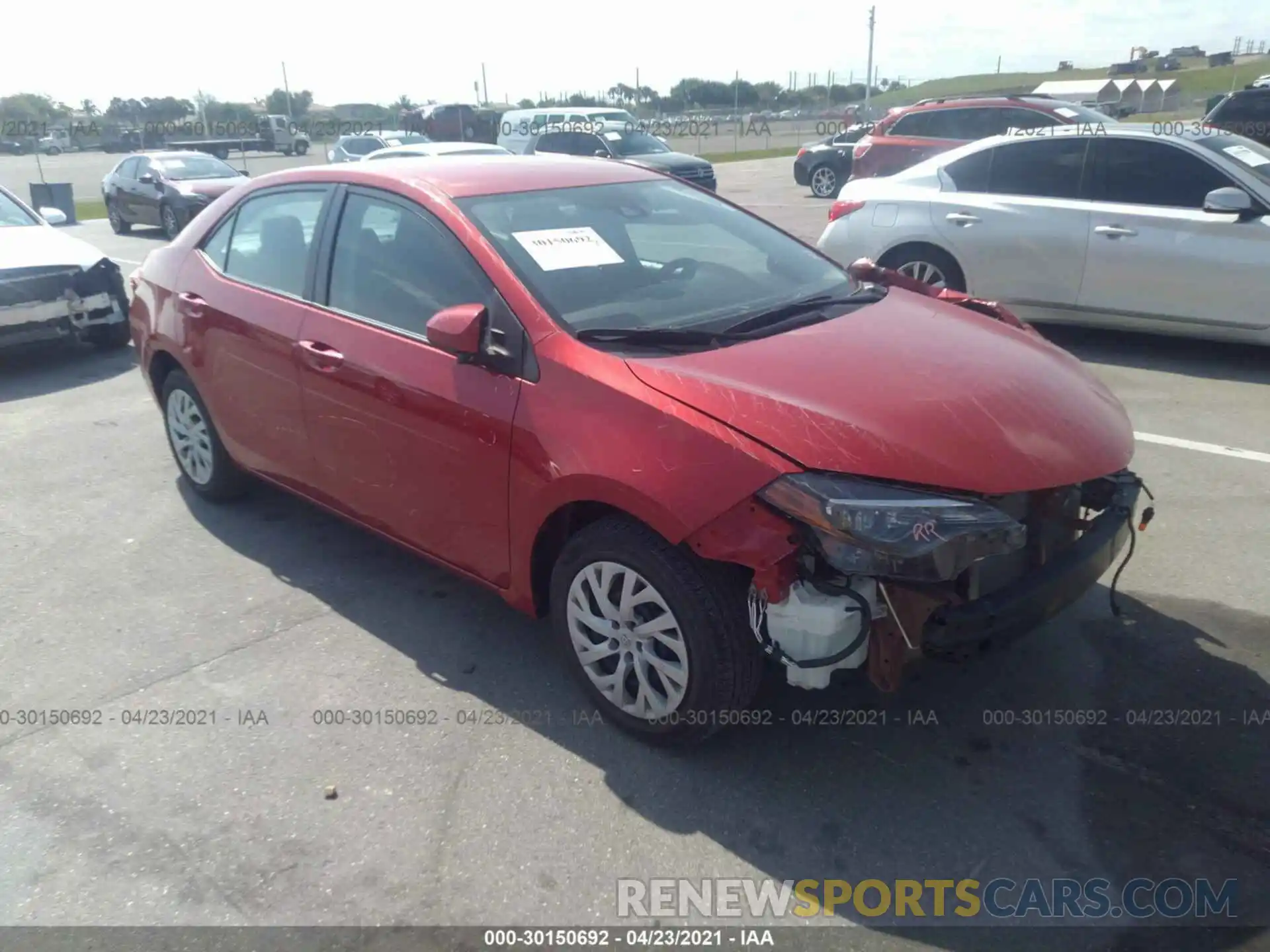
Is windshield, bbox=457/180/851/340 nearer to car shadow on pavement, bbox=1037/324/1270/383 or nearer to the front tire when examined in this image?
car shadow on pavement, bbox=1037/324/1270/383

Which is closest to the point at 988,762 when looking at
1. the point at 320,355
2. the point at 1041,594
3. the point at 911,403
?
the point at 1041,594

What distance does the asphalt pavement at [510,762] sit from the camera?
8.87 ft

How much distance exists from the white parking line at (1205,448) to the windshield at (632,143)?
50.4 ft

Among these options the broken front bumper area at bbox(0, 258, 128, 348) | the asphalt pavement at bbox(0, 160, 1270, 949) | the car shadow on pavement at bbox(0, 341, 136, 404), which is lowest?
the car shadow on pavement at bbox(0, 341, 136, 404)

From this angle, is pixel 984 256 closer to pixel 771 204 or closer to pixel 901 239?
pixel 901 239

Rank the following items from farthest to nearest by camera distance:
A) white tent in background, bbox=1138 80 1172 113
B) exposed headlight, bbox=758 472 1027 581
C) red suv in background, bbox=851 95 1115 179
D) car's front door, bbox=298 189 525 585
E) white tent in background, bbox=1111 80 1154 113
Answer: white tent in background, bbox=1138 80 1172 113
white tent in background, bbox=1111 80 1154 113
red suv in background, bbox=851 95 1115 179
car's front door, bbox=298 189 525 585
exposed headlight, bbox=758 472 1027 581

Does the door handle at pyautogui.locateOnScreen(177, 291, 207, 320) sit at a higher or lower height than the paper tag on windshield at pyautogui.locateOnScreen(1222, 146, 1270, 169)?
lower

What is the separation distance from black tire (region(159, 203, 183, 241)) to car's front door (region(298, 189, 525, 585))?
48.0 ft

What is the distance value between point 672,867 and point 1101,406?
2.03m

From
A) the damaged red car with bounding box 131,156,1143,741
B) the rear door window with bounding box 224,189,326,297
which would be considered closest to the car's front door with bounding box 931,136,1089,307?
the damaged red car with bounding box 131,156,1143,741

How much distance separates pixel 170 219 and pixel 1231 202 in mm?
15806

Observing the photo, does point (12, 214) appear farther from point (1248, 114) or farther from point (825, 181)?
point (1248, 114)

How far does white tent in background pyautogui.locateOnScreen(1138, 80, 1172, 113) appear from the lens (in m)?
40.4

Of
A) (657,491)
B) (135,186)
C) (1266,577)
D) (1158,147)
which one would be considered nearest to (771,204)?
(135,186)
